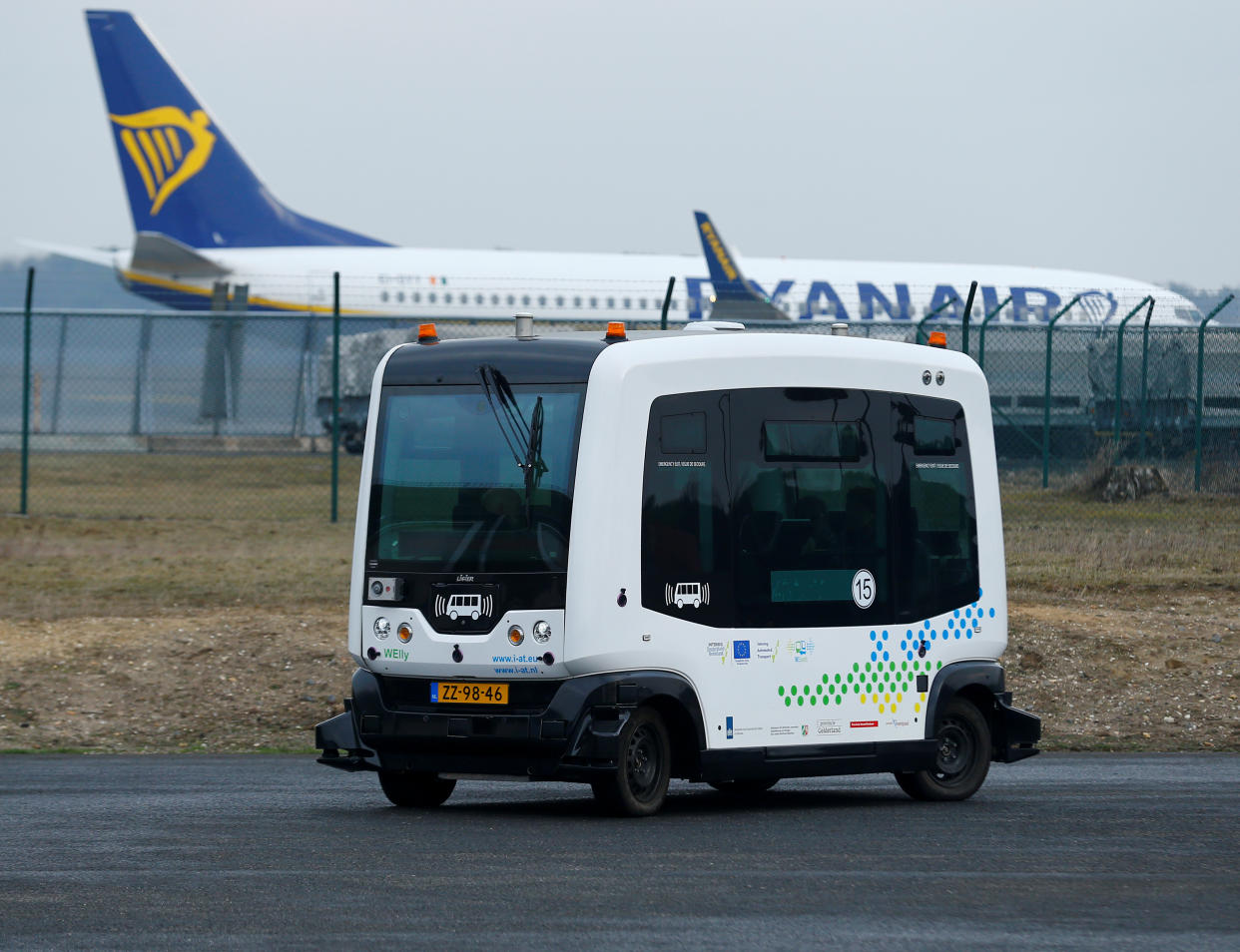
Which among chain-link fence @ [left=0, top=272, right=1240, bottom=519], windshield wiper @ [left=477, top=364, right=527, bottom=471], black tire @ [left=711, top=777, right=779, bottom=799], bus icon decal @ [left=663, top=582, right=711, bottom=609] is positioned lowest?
black tire @ [left=711, top=777, right=779, bottom=799]

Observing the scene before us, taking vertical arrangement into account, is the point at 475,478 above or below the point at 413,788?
above

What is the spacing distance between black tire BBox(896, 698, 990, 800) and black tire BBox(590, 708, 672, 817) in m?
1.73

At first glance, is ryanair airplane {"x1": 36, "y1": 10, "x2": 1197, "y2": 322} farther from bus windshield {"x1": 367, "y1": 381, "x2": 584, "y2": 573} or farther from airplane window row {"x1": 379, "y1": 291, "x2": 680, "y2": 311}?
bus windshield {"x1": 367, "y1": 381, "x2": 584, "y2": 573}

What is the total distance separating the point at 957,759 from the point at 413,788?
123 inches

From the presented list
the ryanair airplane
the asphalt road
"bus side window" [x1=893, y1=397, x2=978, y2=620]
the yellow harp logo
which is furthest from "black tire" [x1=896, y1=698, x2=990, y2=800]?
the yellow harp logo

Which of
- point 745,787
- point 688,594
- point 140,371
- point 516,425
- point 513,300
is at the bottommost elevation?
point 745,787

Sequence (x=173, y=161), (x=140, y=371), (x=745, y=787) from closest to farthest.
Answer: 1. (x=745, y=787)
2. (x=140, y=371)
3. (x=173, y=161)

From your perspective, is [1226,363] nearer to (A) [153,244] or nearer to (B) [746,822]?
(B) [746,822]

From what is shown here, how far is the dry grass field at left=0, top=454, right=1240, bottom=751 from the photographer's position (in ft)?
51.6

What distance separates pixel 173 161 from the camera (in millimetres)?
44562

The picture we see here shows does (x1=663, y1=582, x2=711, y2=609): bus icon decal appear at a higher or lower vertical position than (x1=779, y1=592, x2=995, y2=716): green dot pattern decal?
higher

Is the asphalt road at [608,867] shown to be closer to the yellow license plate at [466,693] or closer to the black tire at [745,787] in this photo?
the black tire at [745,787]

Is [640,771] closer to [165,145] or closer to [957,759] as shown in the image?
[957,759]

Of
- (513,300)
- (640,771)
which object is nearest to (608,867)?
(640,771)
